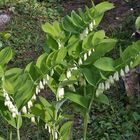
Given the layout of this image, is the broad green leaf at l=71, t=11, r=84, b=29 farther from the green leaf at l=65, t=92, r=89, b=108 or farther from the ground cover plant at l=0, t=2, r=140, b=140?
the green leaf at l=65, t=92, r=89, b=108

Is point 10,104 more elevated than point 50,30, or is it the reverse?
point 50,30

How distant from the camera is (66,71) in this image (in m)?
2.21

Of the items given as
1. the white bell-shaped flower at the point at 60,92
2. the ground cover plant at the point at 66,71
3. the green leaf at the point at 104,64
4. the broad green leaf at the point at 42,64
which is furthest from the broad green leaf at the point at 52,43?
the green leaf at the point at 104,64

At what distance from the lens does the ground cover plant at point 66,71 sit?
2105 millimetres

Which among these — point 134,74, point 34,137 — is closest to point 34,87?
point 34,137

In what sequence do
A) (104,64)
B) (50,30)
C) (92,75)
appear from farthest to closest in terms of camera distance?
(50,30) → (92,75) → (104,64)

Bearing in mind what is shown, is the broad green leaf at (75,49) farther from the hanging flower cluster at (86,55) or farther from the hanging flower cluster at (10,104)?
the hanging flower cluster at (10,104)

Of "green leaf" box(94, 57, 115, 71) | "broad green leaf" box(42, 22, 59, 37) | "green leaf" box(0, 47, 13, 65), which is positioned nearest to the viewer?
Result: "green leaf" box(94, 57, 115, 71)

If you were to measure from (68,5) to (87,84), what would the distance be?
4.52m

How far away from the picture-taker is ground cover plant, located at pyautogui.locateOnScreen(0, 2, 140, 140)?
6.91 ft

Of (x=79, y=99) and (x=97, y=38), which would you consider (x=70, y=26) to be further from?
Result: (x=79, y=99)

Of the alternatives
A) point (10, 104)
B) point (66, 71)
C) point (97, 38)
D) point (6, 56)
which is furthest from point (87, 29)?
point (10, 104)

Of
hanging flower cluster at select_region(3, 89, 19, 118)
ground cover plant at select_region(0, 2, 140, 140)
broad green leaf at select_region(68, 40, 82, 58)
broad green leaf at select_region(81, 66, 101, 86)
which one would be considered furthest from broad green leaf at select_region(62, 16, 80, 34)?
hanging flower cluster at select_region(3, 89, 19, 118)

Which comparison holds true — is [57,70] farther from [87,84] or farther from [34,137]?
[34,137]
